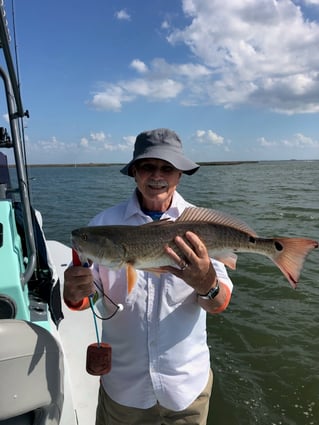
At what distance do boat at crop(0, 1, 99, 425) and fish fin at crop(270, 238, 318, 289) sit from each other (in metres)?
1.52

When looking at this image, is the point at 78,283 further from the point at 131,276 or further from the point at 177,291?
the point at 177,291

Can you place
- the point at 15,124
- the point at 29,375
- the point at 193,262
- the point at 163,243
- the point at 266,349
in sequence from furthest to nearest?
1. the point at 266,349
2. the point at 15,124
3. the point at 163,243
4. the point at 193,262
5. the point at 29,375

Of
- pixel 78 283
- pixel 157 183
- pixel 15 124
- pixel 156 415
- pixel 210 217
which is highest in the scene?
pixel 15 124

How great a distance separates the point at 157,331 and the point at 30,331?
79 centimetres

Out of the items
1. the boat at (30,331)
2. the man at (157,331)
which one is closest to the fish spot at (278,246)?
the man at (157,331)

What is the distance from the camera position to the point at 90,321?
15.8ft

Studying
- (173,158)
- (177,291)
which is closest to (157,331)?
(177,291)

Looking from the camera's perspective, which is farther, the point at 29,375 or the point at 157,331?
the point at 157,331

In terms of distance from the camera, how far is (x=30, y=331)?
2.12 m

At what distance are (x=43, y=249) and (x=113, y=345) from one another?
2311mm

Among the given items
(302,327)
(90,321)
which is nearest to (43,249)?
(90,321)

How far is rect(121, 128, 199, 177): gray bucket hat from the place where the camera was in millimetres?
2434

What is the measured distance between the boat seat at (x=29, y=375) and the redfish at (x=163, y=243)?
55 cm

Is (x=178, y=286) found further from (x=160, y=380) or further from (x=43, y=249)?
(x=43, y=249)
